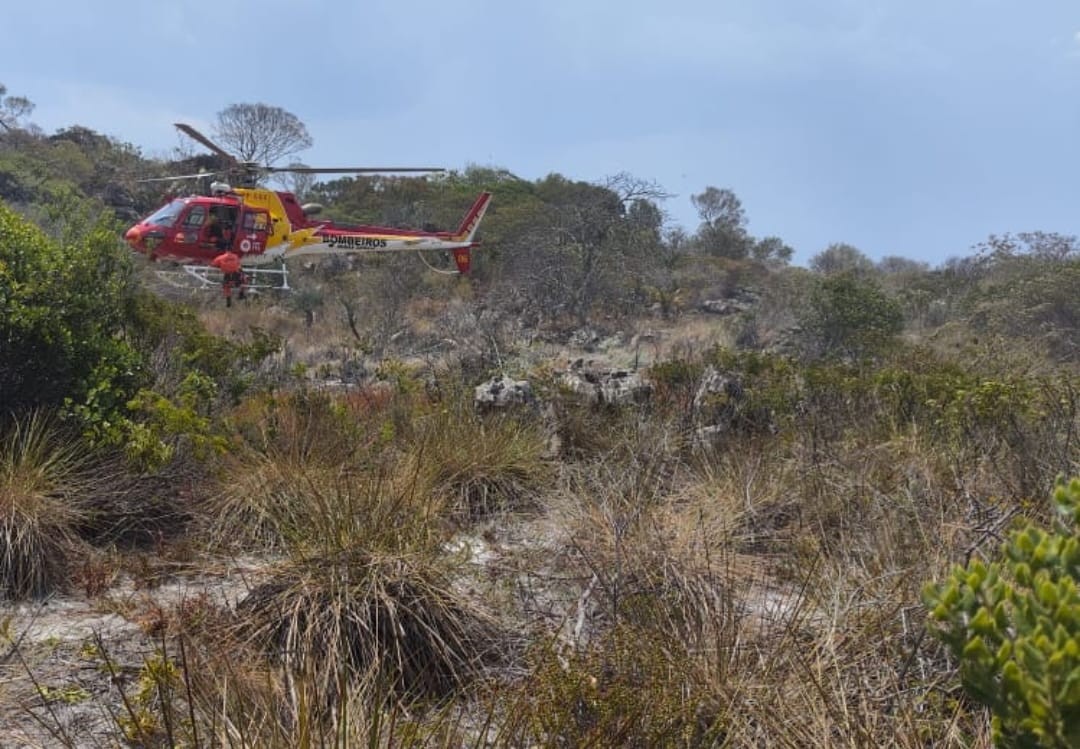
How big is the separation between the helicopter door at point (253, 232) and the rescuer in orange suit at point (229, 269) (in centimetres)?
24

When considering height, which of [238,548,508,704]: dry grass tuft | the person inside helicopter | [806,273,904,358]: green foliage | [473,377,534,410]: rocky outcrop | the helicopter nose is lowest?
[238,548,508,704]: dry grass tuft

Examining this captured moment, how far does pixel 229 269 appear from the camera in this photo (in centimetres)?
1291

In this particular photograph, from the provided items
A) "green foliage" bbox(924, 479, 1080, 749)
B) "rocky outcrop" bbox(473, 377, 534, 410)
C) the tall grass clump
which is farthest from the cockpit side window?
"green foliage" bbox(924, 479, 1080, 749)

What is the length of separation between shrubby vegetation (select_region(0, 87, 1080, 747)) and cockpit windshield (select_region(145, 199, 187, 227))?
194 inches

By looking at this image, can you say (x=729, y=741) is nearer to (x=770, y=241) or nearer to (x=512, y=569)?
(x=512, y=569)

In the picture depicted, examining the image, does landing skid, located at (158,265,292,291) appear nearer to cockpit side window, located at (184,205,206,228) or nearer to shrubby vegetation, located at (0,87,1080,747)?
cockpit side window, located at (184,205,206,228)

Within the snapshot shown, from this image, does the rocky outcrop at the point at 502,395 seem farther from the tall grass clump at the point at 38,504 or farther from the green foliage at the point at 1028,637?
the green foliage at the point at 1028,637

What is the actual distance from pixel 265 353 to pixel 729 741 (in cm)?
595

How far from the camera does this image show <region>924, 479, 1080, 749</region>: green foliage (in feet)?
3.07

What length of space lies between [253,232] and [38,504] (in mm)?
9818

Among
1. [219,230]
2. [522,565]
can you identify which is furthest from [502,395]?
[219,230]

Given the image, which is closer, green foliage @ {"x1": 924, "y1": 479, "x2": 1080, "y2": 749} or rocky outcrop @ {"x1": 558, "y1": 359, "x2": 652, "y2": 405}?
green foliage @ {"x1": 924, "y1": 479, "x2": 1080, "y2": 749}

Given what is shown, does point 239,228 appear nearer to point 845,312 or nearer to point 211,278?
point 211,278

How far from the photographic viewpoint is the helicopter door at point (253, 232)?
522 inches
